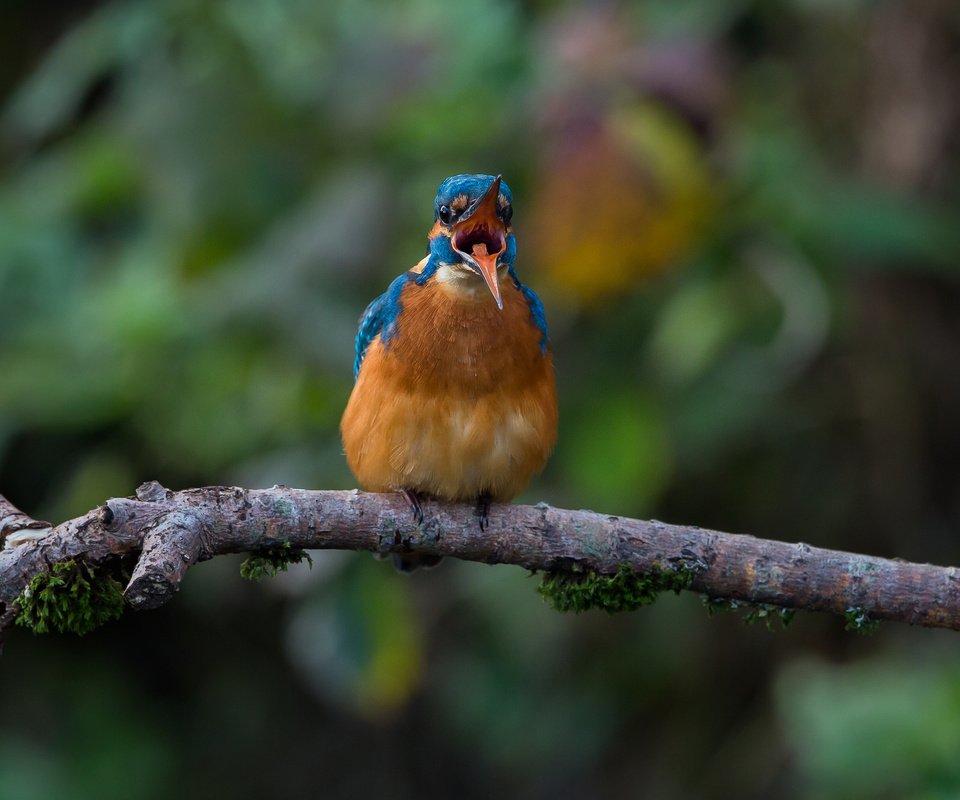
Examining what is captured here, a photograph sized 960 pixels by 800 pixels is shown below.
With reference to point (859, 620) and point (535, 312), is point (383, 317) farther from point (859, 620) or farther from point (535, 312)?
point (859, 620)

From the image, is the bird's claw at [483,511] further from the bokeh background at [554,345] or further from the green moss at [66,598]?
the bokeh background at [554,345]

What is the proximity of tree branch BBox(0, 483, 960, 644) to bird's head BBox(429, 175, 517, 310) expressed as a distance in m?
0.64

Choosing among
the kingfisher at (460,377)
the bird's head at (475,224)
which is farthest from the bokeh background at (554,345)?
the bird's head at (475,224)

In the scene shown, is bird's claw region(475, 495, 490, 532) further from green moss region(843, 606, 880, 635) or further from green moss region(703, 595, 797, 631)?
green moss region(843, 606, 880, 635)

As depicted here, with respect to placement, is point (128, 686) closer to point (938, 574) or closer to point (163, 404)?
point (163, 404)

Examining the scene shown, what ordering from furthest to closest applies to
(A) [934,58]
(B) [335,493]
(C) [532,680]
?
1. (C) [532,680]
2. (A) [934,58]
3. (B) [335,493]

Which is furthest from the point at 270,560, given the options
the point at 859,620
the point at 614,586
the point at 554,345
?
the point at 554,345

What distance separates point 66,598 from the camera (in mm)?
2691

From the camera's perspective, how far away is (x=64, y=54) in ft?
21.2

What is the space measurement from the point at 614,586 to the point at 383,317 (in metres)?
1.15

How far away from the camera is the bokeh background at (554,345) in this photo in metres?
5.11

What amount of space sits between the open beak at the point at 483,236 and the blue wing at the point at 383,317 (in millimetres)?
338

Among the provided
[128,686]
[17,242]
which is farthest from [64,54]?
[128,686]

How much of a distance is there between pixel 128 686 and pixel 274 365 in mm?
2276
